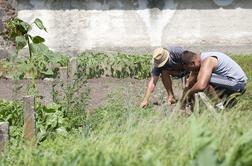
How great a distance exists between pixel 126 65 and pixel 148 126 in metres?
9.57

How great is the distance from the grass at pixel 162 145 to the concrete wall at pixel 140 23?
12.7 m

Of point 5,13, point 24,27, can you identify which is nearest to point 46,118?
point 24,27

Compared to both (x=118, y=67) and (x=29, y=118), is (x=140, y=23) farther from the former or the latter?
(x=29, y=118)

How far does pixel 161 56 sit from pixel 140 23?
395 inches

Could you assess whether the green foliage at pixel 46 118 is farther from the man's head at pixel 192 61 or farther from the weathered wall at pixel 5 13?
the weathered wall at pixel 5 13

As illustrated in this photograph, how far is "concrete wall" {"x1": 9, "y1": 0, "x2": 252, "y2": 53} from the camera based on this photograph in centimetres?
1875

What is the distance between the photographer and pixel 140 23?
62.0 feet

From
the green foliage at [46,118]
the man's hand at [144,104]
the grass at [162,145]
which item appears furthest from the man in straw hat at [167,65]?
the grass at [162,145]

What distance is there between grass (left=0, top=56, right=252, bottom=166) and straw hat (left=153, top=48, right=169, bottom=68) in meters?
2.84

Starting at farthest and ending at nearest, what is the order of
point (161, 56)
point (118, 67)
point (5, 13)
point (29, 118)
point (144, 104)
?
point (5, 13), point (118, 67), point (161, 56), point (144, 104), point (29, 118)

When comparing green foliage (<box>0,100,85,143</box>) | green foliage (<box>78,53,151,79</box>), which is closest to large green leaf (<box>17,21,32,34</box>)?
green foliage (<box>0,100,85,143</box>)

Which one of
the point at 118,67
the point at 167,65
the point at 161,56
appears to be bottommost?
the point at 118,67

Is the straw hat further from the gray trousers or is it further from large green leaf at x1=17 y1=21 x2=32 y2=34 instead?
large green leaf at x1=17 y1=21 x2=32 y2=34

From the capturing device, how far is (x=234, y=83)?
788 centimetres
